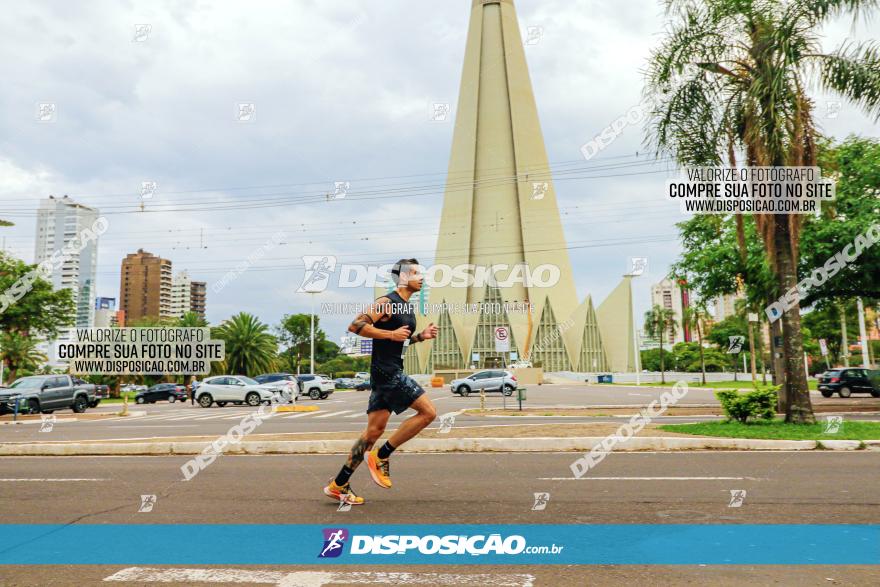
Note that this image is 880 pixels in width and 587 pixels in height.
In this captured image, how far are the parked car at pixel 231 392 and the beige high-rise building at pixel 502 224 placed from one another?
52404mm

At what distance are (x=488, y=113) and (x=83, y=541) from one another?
86581 millimetres

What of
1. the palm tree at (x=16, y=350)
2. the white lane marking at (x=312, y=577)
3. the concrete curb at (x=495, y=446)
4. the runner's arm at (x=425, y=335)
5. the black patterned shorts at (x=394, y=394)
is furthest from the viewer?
the palm tree at (x=16, y=350)

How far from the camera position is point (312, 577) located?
3.58m

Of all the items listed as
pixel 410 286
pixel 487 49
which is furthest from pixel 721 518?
pixel 487 49

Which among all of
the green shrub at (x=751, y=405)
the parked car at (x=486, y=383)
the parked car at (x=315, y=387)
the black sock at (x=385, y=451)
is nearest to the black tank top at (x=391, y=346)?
the black sock at (x=385, y=451)

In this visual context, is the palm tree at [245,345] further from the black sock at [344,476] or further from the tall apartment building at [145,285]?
the black sock at [344,476]

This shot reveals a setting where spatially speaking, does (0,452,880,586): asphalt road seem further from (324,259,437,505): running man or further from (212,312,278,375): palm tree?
(212,312,278,375): palm tree

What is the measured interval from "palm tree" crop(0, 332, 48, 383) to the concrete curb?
40625mm

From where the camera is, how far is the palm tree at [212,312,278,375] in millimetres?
58312

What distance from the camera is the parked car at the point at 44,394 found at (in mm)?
23672

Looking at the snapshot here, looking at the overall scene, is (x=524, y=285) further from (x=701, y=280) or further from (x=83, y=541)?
(x=83, y=541)

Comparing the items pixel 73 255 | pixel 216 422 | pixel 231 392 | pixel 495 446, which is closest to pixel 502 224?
pixel 231 392

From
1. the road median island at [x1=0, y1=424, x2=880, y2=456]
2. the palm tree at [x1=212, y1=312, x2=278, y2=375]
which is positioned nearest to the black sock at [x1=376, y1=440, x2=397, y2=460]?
the road median island at [x1=0, y1=424, x2=880, y2=456]

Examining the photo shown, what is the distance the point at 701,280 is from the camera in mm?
21562
